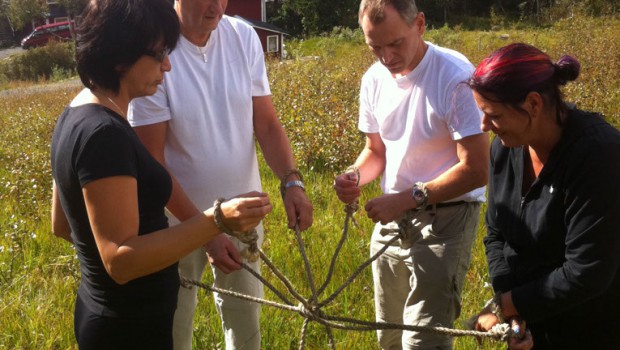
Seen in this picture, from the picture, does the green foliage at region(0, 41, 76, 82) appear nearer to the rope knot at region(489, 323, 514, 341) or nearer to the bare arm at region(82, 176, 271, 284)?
the bare arm at region(82, 176, 271, 284)

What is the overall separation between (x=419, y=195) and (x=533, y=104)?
67 cm

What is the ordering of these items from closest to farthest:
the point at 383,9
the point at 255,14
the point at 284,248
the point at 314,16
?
the point at 383,9 < the point at 284,248 < the point at 255,14 < the point at 314,16

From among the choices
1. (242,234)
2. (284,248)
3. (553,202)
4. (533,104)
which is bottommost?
(284,248)

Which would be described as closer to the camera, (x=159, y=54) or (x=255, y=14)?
(x=159, y=54)

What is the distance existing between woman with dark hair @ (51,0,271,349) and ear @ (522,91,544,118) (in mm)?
859

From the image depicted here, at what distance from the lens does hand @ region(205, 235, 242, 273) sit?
234 centimetres

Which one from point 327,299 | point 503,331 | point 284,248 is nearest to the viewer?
point 503,331

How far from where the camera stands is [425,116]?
238cm

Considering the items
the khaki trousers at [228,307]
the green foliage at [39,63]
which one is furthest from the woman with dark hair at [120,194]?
the green foliage at [39,63]

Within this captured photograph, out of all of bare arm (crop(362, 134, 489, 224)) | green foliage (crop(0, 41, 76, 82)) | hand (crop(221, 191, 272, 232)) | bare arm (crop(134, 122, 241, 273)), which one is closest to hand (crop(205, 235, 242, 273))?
bare arm (crop(134, 122, 241, 273))

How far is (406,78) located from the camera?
8.00 feet

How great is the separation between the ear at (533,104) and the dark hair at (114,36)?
3.70ft

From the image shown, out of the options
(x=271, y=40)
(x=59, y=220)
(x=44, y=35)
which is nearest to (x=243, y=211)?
(x=59, y=220)

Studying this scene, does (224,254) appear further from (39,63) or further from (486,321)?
(39,63)
